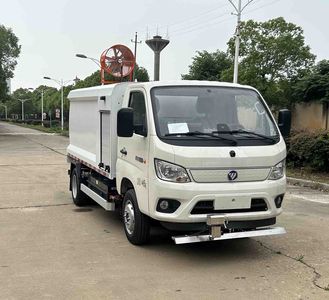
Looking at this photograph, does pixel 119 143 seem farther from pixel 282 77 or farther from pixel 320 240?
pixel 282 77

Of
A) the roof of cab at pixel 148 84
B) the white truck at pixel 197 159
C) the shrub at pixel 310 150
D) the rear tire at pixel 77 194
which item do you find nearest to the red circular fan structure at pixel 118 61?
the roof of cab at pixel 148 84

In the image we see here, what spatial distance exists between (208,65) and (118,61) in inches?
1397

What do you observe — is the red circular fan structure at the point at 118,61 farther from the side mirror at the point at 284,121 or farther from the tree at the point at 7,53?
the tree at the point at 7,53

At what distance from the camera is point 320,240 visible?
7.12 meters

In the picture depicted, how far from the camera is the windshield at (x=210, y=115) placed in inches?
240

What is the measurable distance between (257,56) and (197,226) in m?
25.3

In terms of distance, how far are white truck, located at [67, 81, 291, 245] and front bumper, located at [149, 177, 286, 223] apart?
0.5 inches

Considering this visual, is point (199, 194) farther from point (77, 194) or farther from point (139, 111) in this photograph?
point (77, 194)

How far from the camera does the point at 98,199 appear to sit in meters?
7.98

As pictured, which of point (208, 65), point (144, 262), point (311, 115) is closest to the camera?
point (144, 262)

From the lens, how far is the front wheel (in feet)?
20.9

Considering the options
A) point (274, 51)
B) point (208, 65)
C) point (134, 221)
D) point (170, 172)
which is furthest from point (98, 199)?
point (208, 65)

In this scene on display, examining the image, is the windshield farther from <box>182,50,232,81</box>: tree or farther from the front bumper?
<box>182,50,232,81</box>: tree

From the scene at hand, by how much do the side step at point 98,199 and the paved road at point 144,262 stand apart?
38 centimetres
